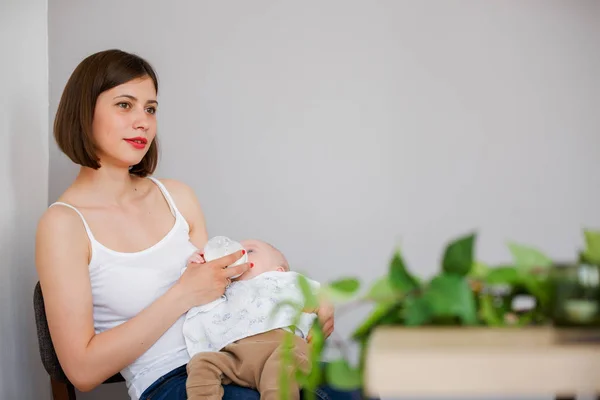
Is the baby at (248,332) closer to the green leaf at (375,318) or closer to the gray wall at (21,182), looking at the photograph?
the gray wall at (21,182)

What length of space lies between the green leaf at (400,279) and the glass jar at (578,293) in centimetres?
14

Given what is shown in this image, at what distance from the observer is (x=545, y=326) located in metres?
0.89

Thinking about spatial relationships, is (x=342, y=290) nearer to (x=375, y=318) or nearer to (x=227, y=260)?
(x=375, y=318)

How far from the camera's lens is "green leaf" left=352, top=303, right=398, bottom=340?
894mm

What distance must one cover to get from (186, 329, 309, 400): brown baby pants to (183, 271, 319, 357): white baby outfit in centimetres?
3

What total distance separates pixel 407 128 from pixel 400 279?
8.03ft

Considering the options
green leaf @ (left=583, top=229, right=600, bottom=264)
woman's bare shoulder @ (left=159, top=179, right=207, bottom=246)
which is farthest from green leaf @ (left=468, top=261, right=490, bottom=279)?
woman's bare shoulder @ (left=159, top=179, right=207, bottom=246)

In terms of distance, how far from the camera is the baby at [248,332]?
1908 mm

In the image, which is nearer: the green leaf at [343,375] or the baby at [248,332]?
the green leaf at [343,375]

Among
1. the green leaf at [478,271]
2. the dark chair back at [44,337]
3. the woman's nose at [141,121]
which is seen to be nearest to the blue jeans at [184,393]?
the dark chair back at [44,337]

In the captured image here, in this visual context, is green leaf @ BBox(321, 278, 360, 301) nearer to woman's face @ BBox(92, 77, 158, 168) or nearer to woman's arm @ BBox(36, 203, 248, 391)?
woman's arm @ BBox(36, 203, 248, 391)

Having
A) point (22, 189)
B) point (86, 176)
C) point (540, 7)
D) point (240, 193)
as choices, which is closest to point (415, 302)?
point (86, 176)

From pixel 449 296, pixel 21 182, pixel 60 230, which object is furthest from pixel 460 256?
pixel 21 182

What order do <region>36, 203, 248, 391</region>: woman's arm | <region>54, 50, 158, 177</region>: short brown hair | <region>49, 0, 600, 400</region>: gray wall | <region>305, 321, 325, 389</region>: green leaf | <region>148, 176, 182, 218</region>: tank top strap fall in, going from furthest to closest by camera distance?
<region>49, 0, 600, 400</region>: gray wall, <region>148, 176, 182, 218</region>: tank top strap, <region>54, 50, 158, 177</region>: short brown hair, <region>36, 203, 248, 391</region>: woman's arm, <region>305, 321, 325, 389</region>: green leaf
